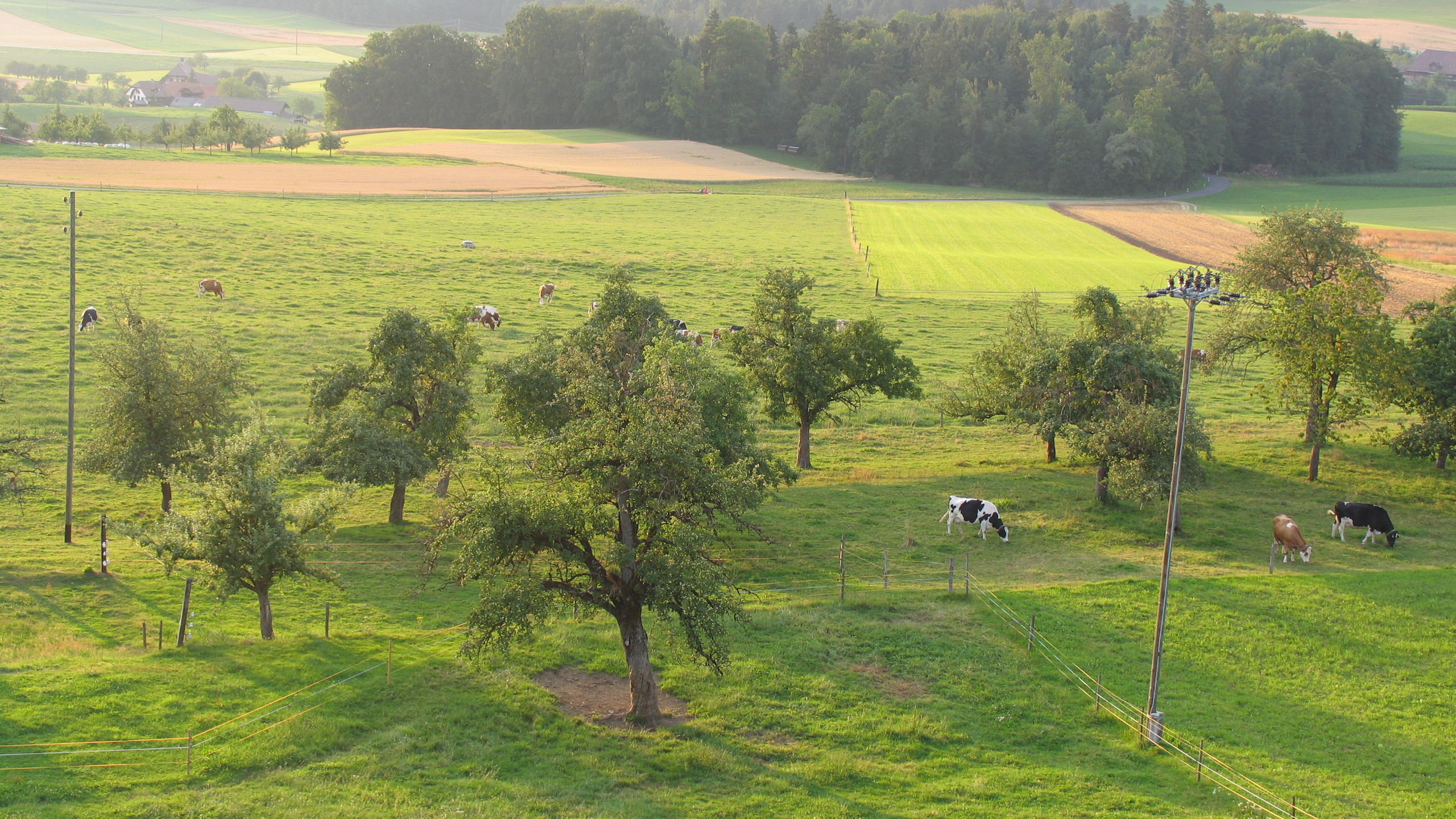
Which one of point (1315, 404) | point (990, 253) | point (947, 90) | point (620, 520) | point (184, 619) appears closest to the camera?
point (620, 520)

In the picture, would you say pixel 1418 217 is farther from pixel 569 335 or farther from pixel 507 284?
pixel 569 335

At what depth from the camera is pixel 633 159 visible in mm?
136875

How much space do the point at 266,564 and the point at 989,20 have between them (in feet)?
547

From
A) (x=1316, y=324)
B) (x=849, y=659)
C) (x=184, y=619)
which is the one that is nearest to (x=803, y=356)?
(x=849, y=659)

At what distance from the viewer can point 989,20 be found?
560ft

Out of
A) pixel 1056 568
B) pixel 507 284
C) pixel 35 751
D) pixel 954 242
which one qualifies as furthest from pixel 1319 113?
pixel 35 751

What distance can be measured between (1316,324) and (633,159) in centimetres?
10668

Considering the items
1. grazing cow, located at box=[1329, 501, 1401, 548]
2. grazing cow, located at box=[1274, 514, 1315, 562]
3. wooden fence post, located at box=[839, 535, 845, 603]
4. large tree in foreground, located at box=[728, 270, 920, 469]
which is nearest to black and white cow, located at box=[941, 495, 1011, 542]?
wooden fence post, located at box=[839, 535, 845, 603]

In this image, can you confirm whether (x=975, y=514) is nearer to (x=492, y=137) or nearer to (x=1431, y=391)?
(x=1431, y=391)

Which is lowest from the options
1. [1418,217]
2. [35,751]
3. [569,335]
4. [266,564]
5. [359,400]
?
[35,751]

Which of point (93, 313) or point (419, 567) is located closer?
point (419, 567)

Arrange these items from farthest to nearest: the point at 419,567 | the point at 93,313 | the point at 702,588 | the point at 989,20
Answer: the point at 989,20 < the point at 93,313 < the point at 419,567 < the point at 702,588

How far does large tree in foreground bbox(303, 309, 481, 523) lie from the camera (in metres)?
31.9

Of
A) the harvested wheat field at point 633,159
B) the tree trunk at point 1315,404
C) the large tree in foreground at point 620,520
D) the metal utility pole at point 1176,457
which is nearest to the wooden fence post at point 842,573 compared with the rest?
the large tree in foreground at point 620,520
